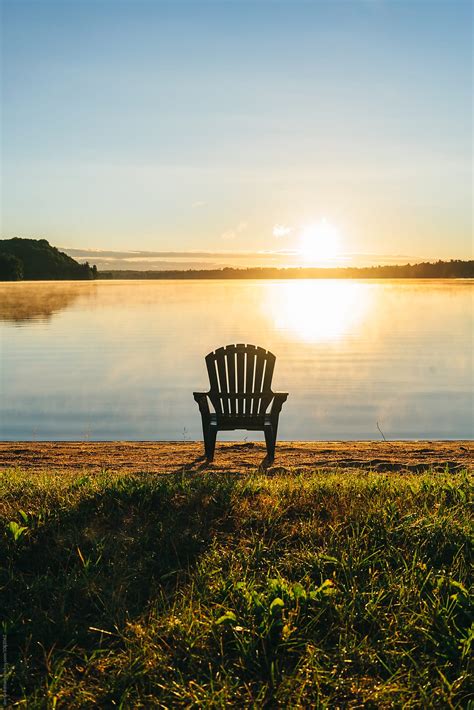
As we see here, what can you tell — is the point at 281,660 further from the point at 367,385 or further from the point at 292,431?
the point at 367,385

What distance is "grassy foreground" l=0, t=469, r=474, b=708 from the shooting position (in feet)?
11.7

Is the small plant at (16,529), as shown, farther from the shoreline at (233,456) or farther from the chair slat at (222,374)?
the chair slat at (222,374)

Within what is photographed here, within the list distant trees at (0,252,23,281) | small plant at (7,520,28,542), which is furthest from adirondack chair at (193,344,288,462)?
distant trees at (0,252,23,281)

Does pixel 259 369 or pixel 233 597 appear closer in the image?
pixel 233 597

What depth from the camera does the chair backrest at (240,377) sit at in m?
9.45

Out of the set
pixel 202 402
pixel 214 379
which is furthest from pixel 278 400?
pixel 202 402

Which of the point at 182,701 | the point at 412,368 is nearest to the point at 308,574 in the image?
the point at 182,701

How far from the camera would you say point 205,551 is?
4824 millimetres

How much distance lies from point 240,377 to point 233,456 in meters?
1.19

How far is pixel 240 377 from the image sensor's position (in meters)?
9.46

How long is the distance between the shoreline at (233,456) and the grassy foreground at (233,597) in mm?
2567

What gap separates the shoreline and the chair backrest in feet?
2.57

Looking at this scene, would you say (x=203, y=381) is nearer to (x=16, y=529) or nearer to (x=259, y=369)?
(x=259, y=369)

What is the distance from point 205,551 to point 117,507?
1043mm
